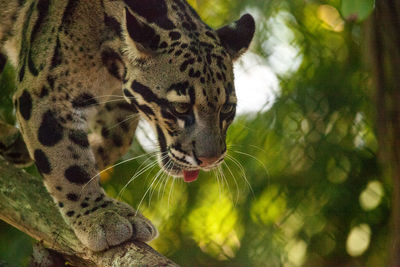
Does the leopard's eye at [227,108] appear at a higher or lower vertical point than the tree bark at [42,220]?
higher

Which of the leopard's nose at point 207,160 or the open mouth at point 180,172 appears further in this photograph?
the open mouth at point 180,172

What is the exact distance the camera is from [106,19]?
2410mm

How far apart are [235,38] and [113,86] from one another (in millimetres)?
563

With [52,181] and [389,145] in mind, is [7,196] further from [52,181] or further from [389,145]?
[389,145]

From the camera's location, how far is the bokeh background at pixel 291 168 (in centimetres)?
326

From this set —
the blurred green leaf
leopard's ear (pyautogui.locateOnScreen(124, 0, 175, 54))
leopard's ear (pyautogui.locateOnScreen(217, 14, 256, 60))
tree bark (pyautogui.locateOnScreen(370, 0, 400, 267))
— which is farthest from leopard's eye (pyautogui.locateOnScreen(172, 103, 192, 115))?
the blurred green leaf

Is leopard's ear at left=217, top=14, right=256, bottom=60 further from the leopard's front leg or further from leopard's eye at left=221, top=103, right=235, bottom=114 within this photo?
the leopard's front leg

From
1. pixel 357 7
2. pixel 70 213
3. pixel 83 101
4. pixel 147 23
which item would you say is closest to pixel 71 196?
pixel 70 213

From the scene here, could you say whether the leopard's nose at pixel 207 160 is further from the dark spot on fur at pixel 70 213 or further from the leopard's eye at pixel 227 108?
the dark spot on fur at pixel 70 213

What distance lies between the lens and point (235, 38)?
2377 mm

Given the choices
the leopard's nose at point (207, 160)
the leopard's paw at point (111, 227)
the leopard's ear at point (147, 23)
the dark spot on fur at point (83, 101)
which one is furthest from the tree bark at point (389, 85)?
the dark spot on fur at point (83, 101)

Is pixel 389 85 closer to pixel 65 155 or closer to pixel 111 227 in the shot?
pixel 111 227

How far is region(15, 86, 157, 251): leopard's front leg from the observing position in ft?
7.45

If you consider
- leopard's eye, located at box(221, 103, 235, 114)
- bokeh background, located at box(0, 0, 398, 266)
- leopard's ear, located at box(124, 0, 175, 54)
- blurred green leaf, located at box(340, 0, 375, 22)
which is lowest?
bokeh background, located at box(0, 0, 398, 266)
